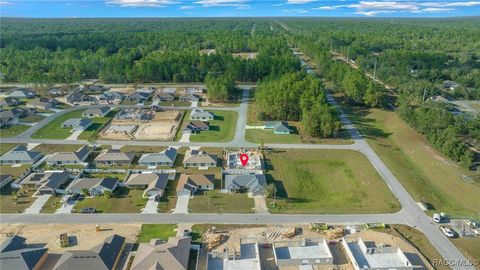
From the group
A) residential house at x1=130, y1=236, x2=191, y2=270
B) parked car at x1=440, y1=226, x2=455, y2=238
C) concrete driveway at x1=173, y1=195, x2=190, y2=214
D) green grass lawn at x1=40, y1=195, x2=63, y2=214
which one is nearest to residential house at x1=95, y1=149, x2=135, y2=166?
green grass lawn at x1=40, y1=195, x2=63, y2=214

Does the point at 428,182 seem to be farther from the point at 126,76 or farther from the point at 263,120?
the point at 126,76

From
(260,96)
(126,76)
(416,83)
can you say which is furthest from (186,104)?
(416,83)

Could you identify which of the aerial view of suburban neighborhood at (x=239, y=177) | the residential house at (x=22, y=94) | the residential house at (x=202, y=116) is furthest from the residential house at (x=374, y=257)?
the residential house at (x=22, y=94)

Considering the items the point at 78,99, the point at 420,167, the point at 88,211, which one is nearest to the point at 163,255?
the point at 88,211

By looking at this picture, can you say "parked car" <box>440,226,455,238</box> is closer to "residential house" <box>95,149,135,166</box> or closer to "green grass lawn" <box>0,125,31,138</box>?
"residential house" <box>95,149,135,166</box>

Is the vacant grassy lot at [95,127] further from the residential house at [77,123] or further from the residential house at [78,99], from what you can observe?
the residential house at [78,99]

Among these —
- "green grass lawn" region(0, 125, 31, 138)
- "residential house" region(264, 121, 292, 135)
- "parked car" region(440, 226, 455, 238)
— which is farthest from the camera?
"residential house" region(264, 121, 292, 135)
